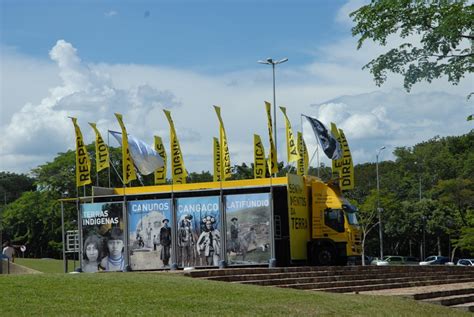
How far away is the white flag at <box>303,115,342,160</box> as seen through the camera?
1399 inches

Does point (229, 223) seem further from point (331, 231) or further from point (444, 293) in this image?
point (444, 293)

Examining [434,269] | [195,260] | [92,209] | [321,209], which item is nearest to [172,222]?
[195,260]

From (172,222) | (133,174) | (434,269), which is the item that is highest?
(133,174)

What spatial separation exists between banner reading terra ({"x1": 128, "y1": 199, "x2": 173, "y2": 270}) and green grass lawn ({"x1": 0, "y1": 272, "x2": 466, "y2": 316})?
446 inches

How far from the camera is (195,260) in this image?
3216cm

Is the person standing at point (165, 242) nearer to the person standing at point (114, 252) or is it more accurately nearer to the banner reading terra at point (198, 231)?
the banner reading terra at point (198, 231)

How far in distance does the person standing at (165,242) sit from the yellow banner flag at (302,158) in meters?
7.22

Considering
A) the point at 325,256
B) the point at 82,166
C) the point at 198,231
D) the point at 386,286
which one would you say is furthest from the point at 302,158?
the point at 386,286

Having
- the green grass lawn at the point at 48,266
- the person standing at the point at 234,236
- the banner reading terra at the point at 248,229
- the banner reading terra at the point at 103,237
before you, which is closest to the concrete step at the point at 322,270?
the banner reading terra at the point at 248,229

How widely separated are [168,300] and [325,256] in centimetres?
1685

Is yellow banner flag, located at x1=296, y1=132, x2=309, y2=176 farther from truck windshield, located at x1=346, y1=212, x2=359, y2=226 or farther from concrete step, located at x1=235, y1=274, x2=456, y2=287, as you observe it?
concrete step, located at x1=235, y1=274, x2=456, y2=287

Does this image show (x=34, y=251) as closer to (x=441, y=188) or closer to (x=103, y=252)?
(x=441, y=188)

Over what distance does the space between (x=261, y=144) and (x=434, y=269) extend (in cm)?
862

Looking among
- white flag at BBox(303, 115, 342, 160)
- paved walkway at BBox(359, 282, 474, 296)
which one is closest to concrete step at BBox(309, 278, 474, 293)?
paved walkway at BBox(359, 282, 474, 296)
